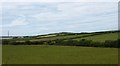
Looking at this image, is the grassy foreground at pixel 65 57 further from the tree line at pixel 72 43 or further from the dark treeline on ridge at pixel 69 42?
the dark treeline on ridge at pixel 69 42

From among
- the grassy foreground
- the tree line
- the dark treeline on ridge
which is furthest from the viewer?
the dark treeline on ridge

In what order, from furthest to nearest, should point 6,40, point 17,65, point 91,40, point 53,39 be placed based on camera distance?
1. point 6,40
2. point 53,39
3. point 91,40
4. point 17,65

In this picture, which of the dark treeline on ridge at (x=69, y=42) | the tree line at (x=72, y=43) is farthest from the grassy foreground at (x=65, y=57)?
the dark treeline on ridge at (x=69, y=42)

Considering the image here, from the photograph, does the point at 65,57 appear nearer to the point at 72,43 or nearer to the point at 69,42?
the point at 72,43

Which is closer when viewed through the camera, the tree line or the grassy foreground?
the grassy foreground

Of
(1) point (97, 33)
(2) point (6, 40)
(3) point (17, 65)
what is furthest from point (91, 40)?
(3) point (17, 65)

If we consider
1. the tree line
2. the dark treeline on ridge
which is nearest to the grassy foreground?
the tree line

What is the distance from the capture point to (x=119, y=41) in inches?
2243

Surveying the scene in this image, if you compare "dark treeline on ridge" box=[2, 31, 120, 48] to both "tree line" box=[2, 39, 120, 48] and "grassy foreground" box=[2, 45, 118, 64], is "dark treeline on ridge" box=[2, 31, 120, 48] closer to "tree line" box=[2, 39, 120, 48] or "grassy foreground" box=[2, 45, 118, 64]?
"tree line" box=[2, 39, 120, 48]

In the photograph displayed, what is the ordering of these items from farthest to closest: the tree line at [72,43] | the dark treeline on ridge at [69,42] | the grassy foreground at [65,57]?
1. the dark treeline on ridge at [69,42]
2. the tree line at [72,43]
3. the grassy foreground at [65,57]

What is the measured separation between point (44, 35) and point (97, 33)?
15.2 metres

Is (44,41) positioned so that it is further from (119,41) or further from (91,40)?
(119,41)

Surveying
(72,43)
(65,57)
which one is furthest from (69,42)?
(65,57)

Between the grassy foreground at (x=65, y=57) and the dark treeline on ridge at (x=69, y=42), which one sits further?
the dark treeline on ridge at (x=69, y=42)
